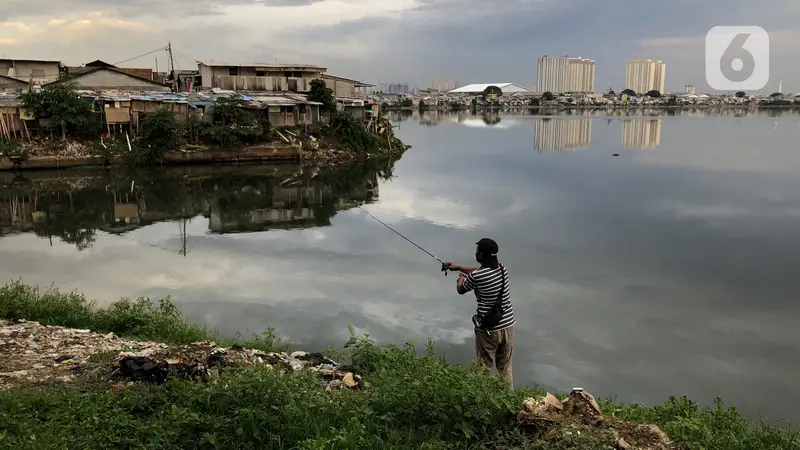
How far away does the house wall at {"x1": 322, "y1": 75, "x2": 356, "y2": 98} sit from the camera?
2814 centimetres

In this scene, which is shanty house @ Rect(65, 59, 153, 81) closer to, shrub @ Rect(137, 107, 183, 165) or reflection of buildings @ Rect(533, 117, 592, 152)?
shrub @ Rect(137, 107, 183, 165)

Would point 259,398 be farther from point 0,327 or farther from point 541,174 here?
point 541,174

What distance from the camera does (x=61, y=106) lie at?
1928 centimetres

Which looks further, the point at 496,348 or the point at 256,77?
the point at 256,77

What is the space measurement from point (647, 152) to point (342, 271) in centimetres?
2280

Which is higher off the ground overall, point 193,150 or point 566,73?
point 566,73

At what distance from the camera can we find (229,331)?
6.56 m

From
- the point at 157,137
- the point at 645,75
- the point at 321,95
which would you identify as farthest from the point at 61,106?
the point at 645,75

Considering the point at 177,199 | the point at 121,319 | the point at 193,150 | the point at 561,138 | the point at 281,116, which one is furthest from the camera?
the point at 561,138

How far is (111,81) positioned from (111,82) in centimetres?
4

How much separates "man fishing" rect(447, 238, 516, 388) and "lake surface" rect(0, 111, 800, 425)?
3.55 feet

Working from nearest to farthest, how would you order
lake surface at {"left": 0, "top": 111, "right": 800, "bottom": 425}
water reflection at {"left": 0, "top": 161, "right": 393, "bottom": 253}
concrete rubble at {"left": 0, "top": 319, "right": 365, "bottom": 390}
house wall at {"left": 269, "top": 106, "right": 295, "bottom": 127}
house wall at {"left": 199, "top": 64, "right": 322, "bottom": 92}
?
concrete rubble at {"left": 0, "top": 319, "right": 365, "bottom": 390} → lake surface at {"left": 0, "top": 111, "right": 800, "bottom": 425} → water reflection at {"left": 0, "top": 161, "right": 393, "bottom": 253} → house wall at {"left": 269, "top": 106, "right": 295, "bottom": 127} → house wall at {"left": 199, "top": 64, "right": 322, "bottom": 92}

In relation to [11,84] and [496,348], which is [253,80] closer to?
[11,84]

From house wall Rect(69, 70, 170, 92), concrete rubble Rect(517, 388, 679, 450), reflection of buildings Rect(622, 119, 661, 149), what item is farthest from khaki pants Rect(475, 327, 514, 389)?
reflection of buildings Rect(622, 119, 661, 149)
